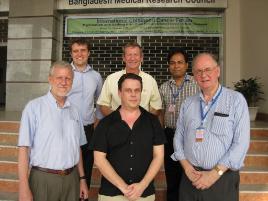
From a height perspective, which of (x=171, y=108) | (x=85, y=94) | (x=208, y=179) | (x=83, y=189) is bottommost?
(x=83, y=189)

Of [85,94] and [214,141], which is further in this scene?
[85,94]

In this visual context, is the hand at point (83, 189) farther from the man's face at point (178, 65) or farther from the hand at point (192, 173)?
the man's face at point (178, 65)

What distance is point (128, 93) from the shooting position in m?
2.18

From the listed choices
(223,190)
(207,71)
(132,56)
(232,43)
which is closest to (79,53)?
(132,56)

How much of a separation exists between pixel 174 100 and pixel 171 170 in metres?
0.68

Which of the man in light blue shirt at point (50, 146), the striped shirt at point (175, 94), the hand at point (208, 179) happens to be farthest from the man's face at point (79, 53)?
the hand at point (208, 179)

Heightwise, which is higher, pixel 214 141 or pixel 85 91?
pixel 85 91

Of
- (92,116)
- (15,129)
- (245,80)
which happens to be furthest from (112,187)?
(245,80)

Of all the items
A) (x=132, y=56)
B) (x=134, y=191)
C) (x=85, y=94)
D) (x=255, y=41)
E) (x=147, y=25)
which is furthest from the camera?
(x=147, y=25)

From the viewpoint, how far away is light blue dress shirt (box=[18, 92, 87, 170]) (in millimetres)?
2229

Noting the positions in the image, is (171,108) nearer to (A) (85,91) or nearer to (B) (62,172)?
(A) (85,91)

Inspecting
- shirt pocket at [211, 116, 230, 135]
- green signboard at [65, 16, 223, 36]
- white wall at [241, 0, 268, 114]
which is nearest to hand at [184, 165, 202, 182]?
shirt pocket at [211, 116, 230, 135]

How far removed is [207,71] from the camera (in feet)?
7.32

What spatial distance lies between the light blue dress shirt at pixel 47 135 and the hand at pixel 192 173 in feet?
2.70
